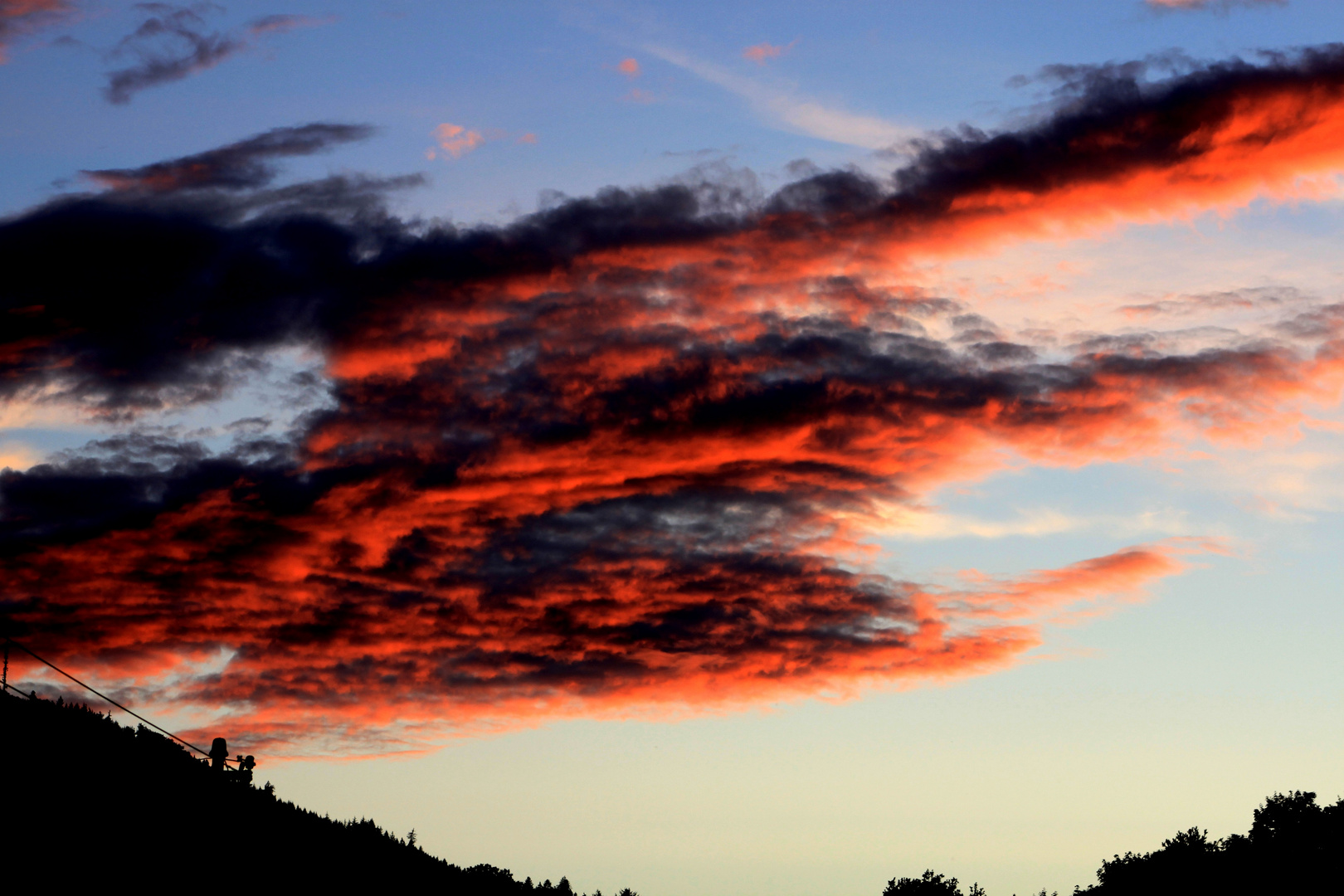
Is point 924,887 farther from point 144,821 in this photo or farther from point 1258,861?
point 144,821

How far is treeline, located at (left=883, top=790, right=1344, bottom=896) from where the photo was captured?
94.6m

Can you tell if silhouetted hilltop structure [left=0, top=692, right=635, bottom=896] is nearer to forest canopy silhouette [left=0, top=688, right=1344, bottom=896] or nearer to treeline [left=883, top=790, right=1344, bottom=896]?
forest canopy silhouette [left=0, top=688, right=1344, bottom=896]

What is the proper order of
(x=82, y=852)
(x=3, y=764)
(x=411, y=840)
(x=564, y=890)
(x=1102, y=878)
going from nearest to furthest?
(x=82, y=852) < (x=3, y=764) < (x=411, y=840) < (x=564, y=890) < (x=1102, y=878)

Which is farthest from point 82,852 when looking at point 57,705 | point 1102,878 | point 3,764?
point 1102,878

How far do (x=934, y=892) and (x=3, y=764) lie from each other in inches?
3893

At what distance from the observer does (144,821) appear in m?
34.9

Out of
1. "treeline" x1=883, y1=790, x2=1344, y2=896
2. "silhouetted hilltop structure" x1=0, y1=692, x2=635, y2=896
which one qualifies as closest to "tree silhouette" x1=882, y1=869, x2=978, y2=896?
"treeline" x1=883, y1=790, x2=1344, y2=896

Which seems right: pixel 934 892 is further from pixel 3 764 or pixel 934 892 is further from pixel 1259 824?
pixel 3 764

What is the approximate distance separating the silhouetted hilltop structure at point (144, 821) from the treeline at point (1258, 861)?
7063 cm

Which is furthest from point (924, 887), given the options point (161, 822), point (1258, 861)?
point (161, 822)

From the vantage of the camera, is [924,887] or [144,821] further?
[924,887]

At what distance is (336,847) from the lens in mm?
48031

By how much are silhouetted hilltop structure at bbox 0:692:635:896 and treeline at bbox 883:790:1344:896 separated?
70630mm

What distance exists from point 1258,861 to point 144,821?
8850 centimetres
